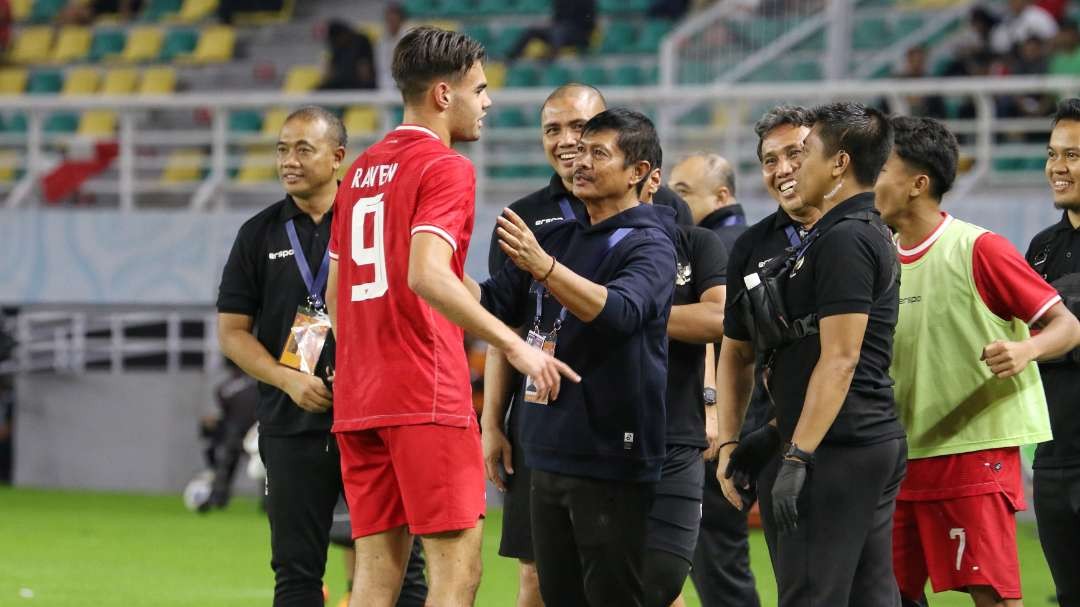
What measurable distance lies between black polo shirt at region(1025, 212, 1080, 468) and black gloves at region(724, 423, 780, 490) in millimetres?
1344

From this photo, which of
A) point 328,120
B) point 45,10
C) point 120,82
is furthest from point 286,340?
point 45,10

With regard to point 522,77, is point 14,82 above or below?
above

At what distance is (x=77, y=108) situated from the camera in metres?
14.1

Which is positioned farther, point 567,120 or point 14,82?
point 14,82

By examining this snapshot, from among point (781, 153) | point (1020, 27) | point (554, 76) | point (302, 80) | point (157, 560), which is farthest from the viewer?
point (302, 80)

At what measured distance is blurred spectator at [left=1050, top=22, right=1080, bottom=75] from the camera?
46.2ft

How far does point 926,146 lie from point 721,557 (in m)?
2.01

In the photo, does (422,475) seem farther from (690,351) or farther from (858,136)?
(858,136)

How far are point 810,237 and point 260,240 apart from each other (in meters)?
2.36

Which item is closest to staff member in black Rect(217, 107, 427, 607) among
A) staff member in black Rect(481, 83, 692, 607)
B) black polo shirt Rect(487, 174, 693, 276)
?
staff member in black Rect(481, 83, 692, 607)

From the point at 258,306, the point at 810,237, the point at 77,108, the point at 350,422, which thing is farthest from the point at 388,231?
the point at 77,108

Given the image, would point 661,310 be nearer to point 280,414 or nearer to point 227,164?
point 280,414

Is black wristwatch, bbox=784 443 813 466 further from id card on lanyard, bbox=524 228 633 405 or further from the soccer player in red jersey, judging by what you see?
the soccer player in red jersey

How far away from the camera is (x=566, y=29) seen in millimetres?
Result: 17688
